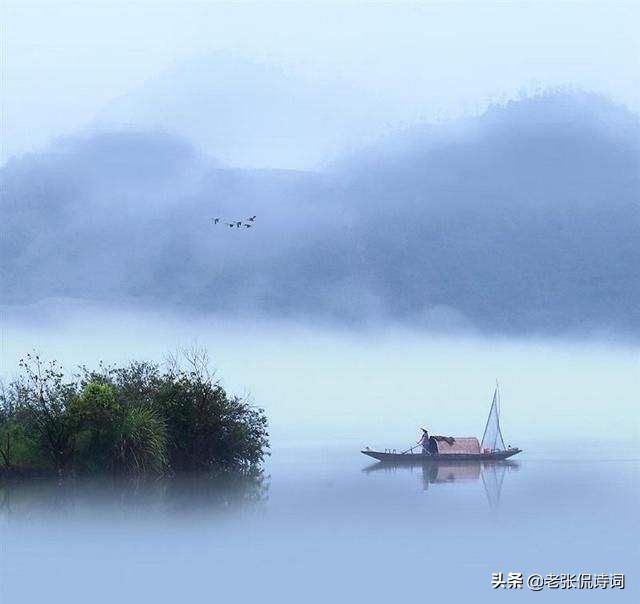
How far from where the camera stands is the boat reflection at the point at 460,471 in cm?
4859

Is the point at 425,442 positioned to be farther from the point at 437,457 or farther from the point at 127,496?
the point at 127,496

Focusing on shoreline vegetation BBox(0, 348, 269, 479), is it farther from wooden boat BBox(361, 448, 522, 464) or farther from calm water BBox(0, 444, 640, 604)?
wooden boat BBox(361, 448, 522, 464)

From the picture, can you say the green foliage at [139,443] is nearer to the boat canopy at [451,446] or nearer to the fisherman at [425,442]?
the fisherman at [425,442]

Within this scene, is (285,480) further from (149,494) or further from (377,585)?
(377,585)

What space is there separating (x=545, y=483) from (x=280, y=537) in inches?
881

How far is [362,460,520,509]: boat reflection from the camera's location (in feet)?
159

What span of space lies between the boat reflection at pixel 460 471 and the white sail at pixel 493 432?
39.5 inches

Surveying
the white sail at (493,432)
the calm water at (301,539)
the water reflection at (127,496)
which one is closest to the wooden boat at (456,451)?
the white sail at (493,432)

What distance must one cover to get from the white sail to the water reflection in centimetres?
2305

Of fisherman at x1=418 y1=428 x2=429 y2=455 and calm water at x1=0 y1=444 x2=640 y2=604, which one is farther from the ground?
fisherman at x1=418 y1=428 x2=429 y2=455

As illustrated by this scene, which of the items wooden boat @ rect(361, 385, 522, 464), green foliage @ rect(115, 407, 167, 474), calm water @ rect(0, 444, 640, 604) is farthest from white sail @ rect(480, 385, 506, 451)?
green foliage @ rect(115, 407, 167, 474)

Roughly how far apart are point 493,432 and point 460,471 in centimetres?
948

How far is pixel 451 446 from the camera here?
2504 inches

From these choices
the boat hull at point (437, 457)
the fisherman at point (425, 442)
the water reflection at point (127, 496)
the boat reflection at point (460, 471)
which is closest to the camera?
the water reflection at point (127, 496)
